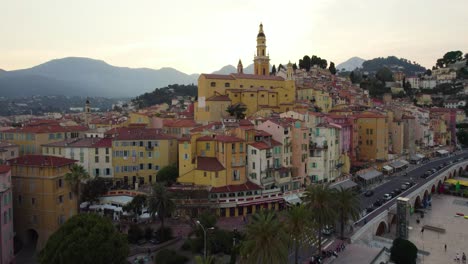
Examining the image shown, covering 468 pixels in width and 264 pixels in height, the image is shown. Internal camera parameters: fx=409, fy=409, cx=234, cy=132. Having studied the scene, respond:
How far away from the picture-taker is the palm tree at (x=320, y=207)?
1561 inches

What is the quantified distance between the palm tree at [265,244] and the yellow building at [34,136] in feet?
137

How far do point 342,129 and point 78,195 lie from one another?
4423 cm

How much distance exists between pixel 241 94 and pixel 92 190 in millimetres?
42744

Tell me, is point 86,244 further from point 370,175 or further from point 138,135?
point 370,175

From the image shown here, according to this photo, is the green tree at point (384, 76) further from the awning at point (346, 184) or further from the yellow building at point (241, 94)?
the awning at point (346, 184)

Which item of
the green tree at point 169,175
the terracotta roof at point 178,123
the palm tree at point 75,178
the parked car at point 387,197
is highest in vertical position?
the terracotta roof at point 178,123

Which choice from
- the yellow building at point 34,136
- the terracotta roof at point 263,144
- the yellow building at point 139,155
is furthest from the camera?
the yellow building at point 34,136

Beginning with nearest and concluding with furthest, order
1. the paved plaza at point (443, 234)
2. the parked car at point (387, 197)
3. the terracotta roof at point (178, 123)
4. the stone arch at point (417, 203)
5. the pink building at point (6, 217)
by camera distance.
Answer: the pink building at point (6, 217) → the paved plaza at point (443, 234) → the parked car at point (387, 197) → the stone arch at point (417, 203) → the terracotta roof at point (178, 123)

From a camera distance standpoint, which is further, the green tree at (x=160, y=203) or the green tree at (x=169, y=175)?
the green tree at (x=169, y=175)

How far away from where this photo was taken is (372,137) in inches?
3172

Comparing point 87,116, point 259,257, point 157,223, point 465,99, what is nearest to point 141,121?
point 87,116

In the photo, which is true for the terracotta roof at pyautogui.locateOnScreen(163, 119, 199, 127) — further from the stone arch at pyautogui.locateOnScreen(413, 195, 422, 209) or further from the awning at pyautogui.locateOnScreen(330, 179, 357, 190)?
the stone arch at pyautogui.locateOnScreen(413, 195, 422, 209)

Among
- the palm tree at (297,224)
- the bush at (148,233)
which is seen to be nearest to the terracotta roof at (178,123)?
the bush at (148,233)

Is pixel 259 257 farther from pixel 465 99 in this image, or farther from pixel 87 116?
pixel 465 99
